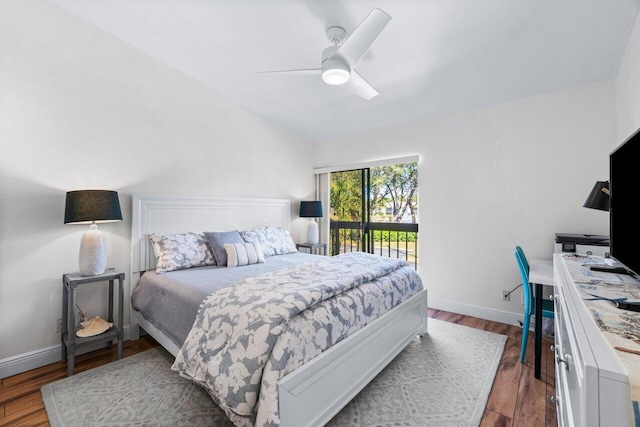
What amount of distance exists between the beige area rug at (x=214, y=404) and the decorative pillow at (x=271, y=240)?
1.48m

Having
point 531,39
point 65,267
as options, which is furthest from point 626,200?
point 65,267

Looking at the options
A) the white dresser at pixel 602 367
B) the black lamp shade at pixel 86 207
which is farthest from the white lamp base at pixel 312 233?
the white dresser at pixel 602 367

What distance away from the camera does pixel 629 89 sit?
2.08m

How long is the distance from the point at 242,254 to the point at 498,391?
2.48 meters

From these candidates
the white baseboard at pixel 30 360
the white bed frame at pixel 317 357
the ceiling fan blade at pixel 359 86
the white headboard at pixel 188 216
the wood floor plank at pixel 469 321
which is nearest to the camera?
the white bed frame at pixel 317 357

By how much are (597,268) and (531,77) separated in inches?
79.7

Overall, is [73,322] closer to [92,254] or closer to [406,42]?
[92,254]

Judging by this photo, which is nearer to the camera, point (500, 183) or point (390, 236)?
point (500, 183)

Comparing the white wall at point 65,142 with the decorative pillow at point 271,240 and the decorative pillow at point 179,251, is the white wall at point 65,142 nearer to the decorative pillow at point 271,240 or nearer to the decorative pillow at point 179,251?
the decorative pillow at point 179,251

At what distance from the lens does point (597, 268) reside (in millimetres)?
1519

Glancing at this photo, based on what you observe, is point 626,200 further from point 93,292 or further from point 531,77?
point 93,292

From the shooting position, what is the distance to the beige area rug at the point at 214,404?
1721 millimetres

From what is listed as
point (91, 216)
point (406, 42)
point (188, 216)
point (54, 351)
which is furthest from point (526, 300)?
point (54, 351)

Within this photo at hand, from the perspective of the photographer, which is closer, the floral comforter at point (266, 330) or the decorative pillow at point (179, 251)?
the floral comforter at point (266, 330)
